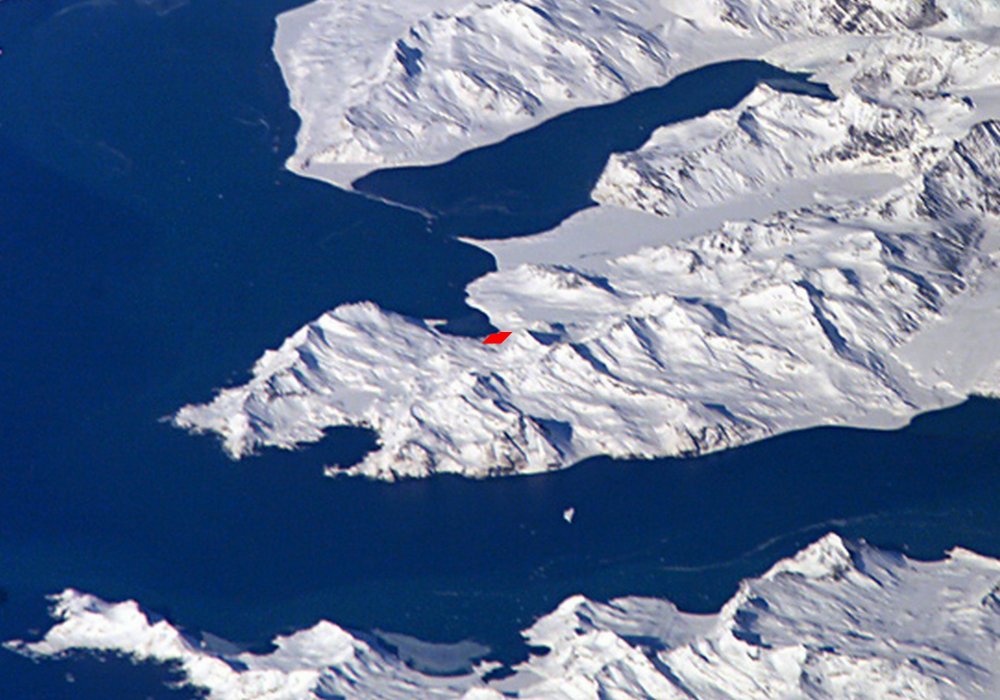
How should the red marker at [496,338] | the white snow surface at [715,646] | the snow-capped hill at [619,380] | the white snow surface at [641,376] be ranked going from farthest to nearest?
the red marker at [496,338]
the white snow surface at [641,376]
the snow-capped hill at [619,380]
the white snow surface at [715,646]

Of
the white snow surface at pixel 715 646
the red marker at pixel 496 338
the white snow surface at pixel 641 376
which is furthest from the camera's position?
the red marker at pixel 496 338

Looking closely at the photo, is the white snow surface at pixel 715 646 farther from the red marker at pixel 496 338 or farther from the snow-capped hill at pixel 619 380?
the red marker at pixel 496 338

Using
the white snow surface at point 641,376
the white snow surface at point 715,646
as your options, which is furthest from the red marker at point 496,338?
the white snow surface at point 715,646

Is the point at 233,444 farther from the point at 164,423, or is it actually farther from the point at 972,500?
the point at 972,500

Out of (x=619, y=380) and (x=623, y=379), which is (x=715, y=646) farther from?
(x=623, y=379)

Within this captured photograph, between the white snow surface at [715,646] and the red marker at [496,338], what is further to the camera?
the red marker at [496,338]

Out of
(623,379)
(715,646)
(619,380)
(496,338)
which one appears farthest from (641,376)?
(715,646)

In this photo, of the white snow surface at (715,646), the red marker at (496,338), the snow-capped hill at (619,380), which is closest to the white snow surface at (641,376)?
the snow-capped hill at (619,380)
